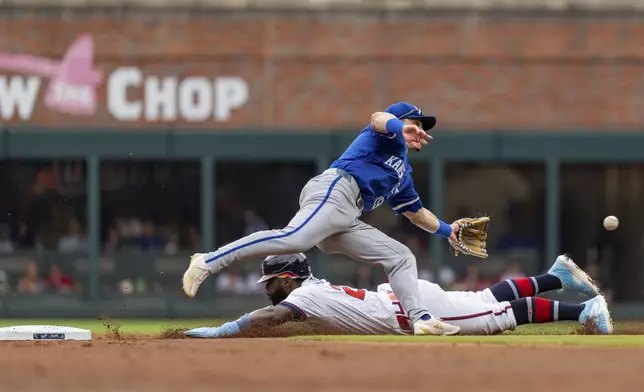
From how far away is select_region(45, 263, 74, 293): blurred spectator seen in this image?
21125 millimetres

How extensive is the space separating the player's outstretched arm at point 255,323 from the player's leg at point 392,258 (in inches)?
22.0

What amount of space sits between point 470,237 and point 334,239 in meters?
1.45

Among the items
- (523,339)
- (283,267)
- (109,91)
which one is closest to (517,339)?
(523,339)

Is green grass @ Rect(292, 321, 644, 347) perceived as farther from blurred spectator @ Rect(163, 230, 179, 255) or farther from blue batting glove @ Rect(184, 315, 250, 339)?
blurred spectator @ Rect(163, 230, 179, 255)

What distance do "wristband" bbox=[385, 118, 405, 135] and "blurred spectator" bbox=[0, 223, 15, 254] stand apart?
11633mm

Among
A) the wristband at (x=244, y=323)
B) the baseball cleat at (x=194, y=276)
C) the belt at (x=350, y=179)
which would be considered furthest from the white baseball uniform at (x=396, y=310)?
the baseball cleat at (x=194, y=276)

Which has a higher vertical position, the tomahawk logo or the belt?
the tomahawk logo

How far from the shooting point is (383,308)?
36.2ft

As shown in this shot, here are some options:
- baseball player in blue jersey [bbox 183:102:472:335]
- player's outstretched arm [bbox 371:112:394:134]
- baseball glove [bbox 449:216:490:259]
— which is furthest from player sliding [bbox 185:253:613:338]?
player's outstretched arm [bbox 371:112:394:134]

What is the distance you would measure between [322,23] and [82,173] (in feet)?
13.9

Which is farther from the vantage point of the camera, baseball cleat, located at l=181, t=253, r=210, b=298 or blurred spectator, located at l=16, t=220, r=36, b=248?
blurred spectator, located at l=16, t=220, r=36, b=248

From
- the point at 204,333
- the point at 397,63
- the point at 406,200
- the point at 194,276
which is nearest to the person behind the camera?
the point at 194,276

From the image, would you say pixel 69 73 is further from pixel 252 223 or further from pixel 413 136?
pixel 413 136

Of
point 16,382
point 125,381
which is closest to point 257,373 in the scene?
point 125,381
